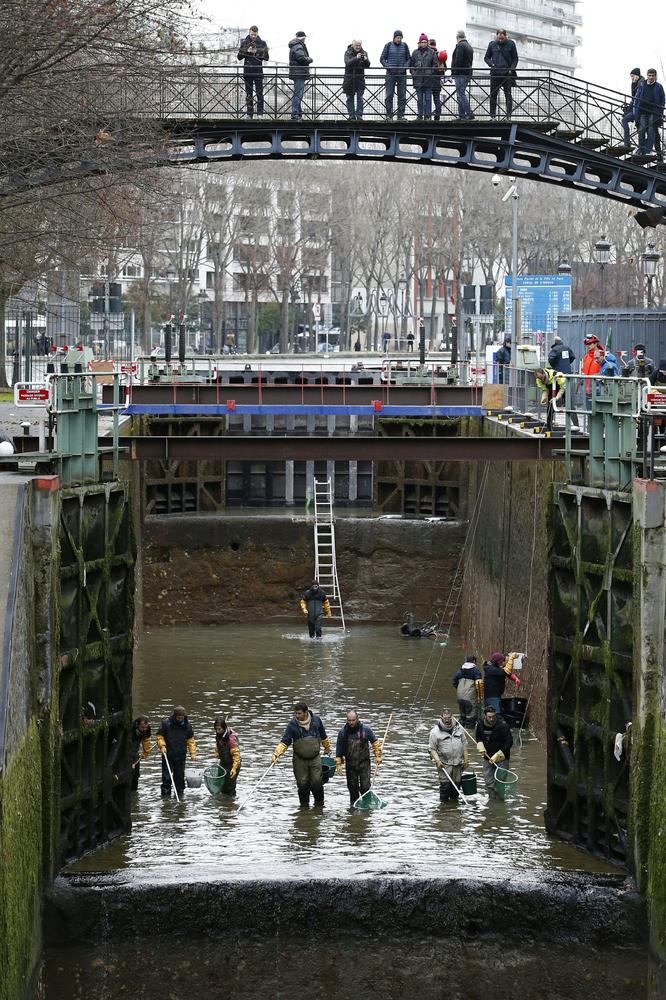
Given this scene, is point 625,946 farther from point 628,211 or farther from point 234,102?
point 628,211

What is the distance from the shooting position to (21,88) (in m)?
25.2

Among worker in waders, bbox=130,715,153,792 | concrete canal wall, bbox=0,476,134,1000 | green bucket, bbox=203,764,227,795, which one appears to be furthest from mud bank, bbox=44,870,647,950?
green bucket, bbox=203,764,227,795

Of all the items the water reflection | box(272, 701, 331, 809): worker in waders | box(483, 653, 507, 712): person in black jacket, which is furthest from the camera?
box(483, 653, 507, 712): person in black jacket

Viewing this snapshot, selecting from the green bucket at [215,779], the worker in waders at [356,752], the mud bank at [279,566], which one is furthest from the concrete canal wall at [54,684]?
the mud bank at [279,566]

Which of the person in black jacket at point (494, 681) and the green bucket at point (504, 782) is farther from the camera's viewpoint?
the person in black jacket at point (494, 681)

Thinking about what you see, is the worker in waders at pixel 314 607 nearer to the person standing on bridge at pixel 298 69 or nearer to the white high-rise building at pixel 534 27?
the person standing on bridge at pixel 298 69

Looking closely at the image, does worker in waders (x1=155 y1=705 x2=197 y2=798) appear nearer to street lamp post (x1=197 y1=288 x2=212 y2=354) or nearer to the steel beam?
the steel beam

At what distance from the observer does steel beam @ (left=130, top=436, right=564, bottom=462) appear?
2202 cm

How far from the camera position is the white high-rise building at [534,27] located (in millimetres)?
176500

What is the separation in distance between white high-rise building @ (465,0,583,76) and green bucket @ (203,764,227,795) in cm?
15671

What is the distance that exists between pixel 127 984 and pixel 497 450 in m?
9.45

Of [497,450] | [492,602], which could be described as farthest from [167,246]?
[497,450]

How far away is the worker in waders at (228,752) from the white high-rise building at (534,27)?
514 feet

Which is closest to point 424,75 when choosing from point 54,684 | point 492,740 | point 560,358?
point 560,358
